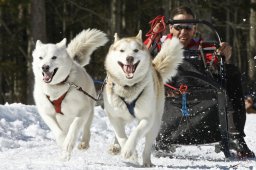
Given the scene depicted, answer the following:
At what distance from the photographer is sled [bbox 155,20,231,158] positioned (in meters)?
5.16

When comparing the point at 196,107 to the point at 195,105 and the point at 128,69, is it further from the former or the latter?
the point at 128,69

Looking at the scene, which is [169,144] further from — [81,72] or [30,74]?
[30,74]

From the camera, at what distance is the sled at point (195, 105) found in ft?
16.9

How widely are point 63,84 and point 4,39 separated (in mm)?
16574

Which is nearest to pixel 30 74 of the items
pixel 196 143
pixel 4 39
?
pixel 4 39

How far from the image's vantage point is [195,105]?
5.24 metres

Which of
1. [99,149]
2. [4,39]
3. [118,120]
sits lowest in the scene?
[4,39]

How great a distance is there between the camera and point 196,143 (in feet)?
17.2

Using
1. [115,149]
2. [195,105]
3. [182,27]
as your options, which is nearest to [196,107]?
[195,105]

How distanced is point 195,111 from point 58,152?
1.34 m

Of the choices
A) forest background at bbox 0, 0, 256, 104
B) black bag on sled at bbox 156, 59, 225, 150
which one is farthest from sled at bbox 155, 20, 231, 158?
forest background at bbox 0, 0, 256, 104

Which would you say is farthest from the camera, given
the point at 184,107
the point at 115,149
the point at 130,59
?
the point at 184,107

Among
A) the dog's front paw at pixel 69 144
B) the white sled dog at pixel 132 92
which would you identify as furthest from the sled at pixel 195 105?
the dog's front paw at pixel 69 144

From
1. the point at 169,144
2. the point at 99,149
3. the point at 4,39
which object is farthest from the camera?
the point at 4,39
